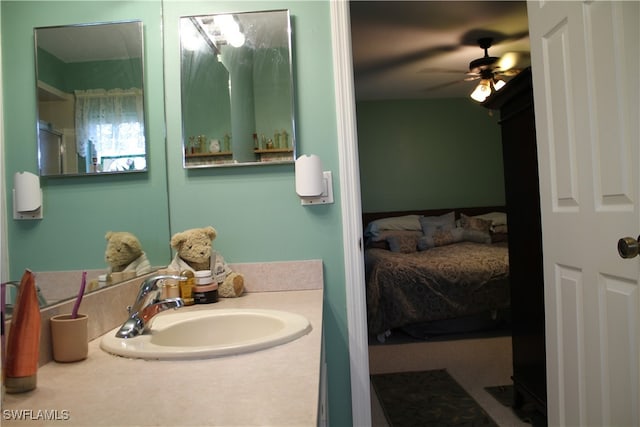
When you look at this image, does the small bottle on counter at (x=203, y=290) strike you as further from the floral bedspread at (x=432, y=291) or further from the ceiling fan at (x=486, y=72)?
the ceiling fan at (x=486, y=72)

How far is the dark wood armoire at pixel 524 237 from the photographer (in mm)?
1883

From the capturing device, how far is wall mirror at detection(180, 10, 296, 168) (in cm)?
155

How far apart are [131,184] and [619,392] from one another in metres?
1.62

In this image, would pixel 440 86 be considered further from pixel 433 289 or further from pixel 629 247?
pixel 629 247

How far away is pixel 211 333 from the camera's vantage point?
1189mm

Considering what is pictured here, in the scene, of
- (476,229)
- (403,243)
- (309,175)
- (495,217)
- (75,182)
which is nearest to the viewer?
(75,182)

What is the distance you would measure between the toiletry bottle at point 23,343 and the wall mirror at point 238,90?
3.06 feet

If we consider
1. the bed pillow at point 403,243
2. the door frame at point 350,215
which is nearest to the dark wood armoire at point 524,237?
the door frame at point 350,215

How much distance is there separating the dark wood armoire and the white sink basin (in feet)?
4.46

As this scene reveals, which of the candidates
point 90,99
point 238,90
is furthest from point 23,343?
point 238,90

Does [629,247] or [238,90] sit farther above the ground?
[238,90]

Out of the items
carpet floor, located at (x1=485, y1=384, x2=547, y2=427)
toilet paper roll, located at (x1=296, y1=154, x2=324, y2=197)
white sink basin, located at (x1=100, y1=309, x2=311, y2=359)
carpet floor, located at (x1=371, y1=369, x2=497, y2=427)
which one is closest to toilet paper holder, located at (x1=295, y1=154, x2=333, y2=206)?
toilet paper roll, located at (x1=296, y1=154, x2=324, y2=197)

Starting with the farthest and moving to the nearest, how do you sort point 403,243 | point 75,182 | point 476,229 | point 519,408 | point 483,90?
point 476,229 < point 403,243 < point 483,90 < point 519,408 < point 75,182

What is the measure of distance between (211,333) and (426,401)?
1.63 m
